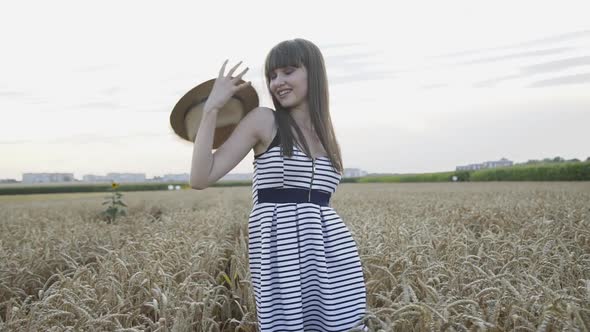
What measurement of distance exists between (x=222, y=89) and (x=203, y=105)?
26 cm

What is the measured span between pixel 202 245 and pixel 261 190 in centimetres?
174

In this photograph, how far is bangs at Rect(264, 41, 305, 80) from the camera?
6.29ft

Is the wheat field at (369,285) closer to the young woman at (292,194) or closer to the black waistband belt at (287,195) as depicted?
the young woman at (292,194)

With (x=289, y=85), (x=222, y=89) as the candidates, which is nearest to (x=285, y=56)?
(x=289, y=85)

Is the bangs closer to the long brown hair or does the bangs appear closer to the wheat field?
the long brown hair

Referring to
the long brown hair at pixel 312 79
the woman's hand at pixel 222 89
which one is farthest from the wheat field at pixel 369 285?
the woman's hand at pixel 222 89

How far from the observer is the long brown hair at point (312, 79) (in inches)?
75.8

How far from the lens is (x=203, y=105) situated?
6.68ft

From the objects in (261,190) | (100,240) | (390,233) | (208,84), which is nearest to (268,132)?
(261,190)

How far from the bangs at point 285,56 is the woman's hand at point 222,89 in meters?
0.14

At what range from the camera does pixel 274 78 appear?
6.44 feet

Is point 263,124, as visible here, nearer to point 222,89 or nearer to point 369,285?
point 222,89

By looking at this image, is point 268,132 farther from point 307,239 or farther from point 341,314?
point 341,314

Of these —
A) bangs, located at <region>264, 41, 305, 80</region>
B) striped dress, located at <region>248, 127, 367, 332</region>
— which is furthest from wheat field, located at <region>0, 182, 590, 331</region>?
bangs, located at <region>264, 41, 305, 80</region>
